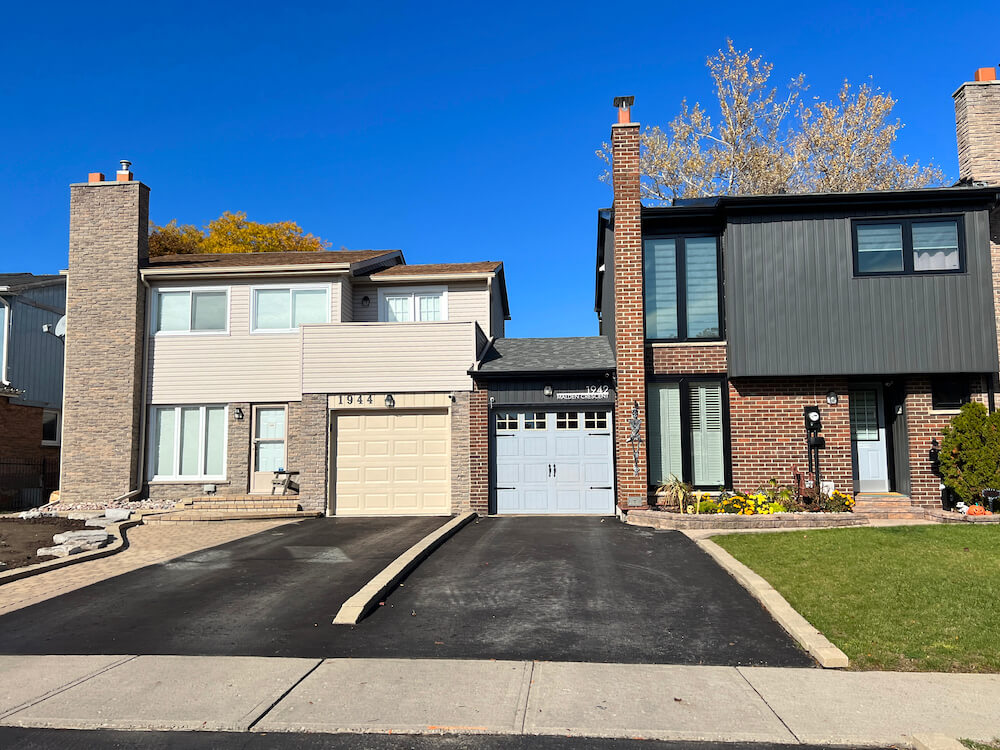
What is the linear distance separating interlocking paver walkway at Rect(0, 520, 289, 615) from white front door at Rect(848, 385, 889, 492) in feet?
41.6

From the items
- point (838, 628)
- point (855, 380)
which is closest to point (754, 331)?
point (855, 380)

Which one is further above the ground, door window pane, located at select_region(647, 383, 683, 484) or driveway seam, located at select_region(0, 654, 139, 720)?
door window pane, located at select_region(647, 383, 683, 484)

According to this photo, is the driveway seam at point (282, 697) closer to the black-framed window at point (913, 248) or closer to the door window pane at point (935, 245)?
the black-framed window at point (913, 248)

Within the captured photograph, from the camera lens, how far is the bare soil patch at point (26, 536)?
1152 cm

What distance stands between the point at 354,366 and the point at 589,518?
22.0 feet

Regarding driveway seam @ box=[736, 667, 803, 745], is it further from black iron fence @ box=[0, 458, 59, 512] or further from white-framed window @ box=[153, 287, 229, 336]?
black iron fence @ box=[0, 458, 59, 512]

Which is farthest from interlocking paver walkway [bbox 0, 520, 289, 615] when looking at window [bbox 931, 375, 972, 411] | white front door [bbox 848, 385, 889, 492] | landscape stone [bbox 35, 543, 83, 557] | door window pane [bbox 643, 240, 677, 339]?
window [bbox 931, 375, 972, 411]

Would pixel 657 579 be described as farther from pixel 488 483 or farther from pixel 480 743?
pixel 488 483

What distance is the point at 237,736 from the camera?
16.0 ft

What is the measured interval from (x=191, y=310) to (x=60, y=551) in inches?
360

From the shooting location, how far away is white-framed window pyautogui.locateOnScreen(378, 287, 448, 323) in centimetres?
2052

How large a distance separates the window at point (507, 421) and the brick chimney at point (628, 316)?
8.13 ft

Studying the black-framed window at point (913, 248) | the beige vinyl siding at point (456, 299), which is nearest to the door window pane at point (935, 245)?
the black-framed window at point (913, 248)

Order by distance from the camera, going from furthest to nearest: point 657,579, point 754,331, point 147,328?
point 147,328, point 754,331, point 657,579
